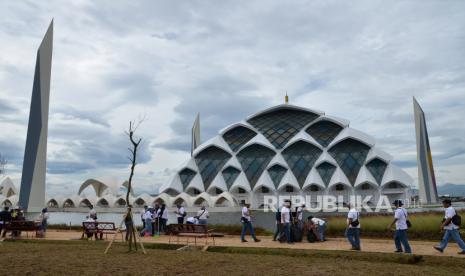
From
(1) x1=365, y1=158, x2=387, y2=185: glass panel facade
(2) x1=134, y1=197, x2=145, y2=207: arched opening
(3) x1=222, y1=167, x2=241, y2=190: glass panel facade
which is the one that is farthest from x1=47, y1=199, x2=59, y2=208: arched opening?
(1) x1=365, y1=158, x2=387, y2=185: glass panel facade

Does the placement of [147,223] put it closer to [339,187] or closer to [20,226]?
[20,226]

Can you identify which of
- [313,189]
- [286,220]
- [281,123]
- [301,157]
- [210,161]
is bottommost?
[286,220]

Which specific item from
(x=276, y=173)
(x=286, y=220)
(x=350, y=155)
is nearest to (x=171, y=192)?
(x=276, y=173)

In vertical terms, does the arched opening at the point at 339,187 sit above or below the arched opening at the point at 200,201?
above

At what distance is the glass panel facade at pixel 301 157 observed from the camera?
59.2 meters

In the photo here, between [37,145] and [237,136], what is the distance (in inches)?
1510

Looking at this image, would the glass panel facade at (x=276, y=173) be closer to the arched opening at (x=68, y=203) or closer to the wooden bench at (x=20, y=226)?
the arched opening at (x=68, y=203)

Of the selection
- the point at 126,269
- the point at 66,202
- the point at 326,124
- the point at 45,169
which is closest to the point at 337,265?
the point at 126,269

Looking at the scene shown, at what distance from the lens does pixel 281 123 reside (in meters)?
66.2

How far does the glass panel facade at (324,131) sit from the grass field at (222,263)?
50.5 meters

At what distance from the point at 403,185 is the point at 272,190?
17381mm

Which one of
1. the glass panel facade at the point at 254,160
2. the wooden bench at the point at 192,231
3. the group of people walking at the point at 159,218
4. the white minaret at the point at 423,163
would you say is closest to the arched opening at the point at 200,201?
the glass panel facade at the point at 254,160

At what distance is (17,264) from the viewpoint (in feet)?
30.6

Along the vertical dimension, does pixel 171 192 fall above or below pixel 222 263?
above
